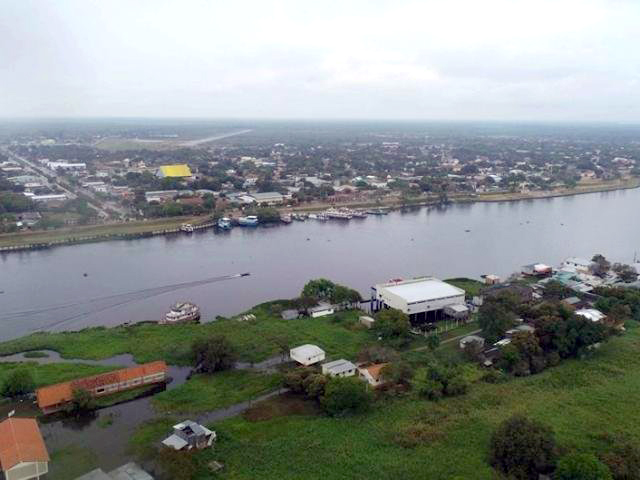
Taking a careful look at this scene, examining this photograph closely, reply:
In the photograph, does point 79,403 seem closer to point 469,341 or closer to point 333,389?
point 333,389

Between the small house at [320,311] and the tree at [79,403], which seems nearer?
the tree at [79,403]

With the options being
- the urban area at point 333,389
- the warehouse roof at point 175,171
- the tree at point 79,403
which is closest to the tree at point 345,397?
the urban area at point 333,389

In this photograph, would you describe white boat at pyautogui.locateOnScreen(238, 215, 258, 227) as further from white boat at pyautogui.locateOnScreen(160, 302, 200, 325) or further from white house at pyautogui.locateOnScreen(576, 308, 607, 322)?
white house at pyautogui.locateOnScreen(576, 308, 607, 322)

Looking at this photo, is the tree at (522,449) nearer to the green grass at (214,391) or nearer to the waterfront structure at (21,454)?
the green grass at (214,391)

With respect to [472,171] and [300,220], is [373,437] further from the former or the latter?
[472,171]

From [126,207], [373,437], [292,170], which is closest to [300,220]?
[126,207]
